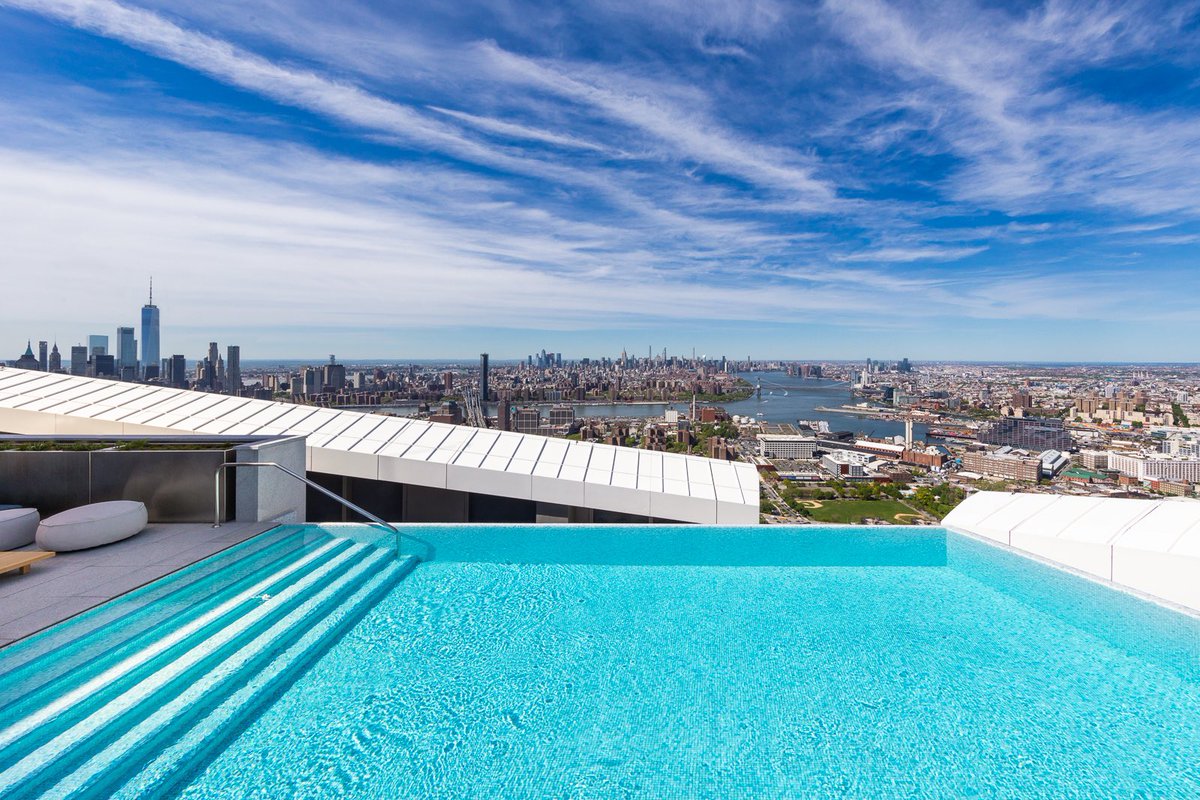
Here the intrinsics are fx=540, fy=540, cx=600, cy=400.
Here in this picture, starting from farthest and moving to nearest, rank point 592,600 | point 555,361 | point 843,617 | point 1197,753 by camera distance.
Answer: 1. point 555,361
2. point 592,600
3. point 843,617
4. point 1197,753

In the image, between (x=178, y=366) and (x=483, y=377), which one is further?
(x=483, y=377)

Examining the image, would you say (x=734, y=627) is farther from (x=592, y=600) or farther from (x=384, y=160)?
(x=384, y=160)

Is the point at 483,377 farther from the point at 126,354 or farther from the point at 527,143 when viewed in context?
the point at 527,143

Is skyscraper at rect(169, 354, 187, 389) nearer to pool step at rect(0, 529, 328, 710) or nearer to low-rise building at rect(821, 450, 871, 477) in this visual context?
pool step at rect(0, 529, 328, 710)

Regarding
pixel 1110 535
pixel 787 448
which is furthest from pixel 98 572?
pixel 787 448

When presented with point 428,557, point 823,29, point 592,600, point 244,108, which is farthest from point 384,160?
point 592,600

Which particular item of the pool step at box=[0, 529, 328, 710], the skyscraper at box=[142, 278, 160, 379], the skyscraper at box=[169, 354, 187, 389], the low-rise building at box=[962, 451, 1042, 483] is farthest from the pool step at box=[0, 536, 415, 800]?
the low-rise building at box=[962, 451, 1042, 483]
